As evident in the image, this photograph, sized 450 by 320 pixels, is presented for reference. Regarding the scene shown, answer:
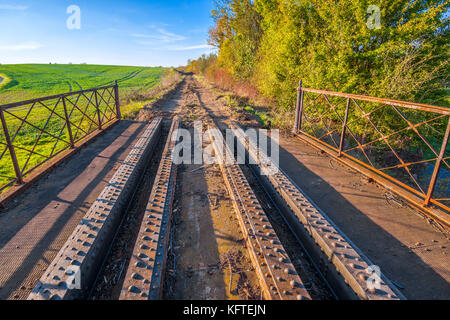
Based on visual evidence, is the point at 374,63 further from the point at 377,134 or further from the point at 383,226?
the point at 383,226

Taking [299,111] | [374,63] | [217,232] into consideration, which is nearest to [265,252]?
[217,232]

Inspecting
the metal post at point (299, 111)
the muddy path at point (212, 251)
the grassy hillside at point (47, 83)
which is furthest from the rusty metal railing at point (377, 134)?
the grassy hillside at point (47, 83)

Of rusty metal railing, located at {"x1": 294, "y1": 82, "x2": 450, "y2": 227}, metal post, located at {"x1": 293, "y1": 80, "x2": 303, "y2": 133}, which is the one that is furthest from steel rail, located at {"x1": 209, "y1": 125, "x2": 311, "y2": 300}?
metal post, located at {"x1": 293, "y1": 80, "x2": 303, "y2": 133}

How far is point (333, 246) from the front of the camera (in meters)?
2.78

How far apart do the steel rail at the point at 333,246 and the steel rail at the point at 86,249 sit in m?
2.79

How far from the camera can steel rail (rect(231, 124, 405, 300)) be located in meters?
2.27

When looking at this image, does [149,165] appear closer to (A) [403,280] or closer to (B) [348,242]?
(B) [348,242]

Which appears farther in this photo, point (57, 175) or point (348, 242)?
point (57, 175)

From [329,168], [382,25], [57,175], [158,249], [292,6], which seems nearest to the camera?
[158,249]

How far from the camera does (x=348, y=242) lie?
→ 2932mm

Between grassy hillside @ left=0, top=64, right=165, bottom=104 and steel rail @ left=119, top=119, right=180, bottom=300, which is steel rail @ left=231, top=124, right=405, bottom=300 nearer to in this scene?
steel rail @ left=119, top=119, right=180, bottom=300

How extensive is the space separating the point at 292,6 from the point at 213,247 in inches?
395
